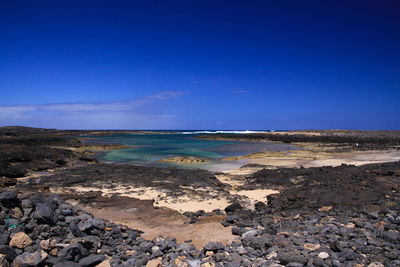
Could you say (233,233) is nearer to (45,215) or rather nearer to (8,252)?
(45,215)

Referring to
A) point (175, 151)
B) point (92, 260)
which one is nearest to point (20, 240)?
point (92, 260)

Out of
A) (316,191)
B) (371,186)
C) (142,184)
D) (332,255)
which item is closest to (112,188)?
(142,184)

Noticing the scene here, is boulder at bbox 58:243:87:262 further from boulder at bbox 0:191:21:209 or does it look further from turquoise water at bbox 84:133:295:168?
turquoise water at bbox 84:133:295:168

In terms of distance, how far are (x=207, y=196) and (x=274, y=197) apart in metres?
3.25

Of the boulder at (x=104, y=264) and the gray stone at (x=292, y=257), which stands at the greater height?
the gray stone at (x=292, y=257)

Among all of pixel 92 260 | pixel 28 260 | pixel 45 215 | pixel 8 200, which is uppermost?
pixel 8 200

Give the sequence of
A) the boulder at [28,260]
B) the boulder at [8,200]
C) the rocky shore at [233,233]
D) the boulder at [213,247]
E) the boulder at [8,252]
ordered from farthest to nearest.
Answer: the boulder at [8,200] → the boulder at [213,247] → the rocky shore at [233,233] → the boulder at [8,252] → the boulder at [28,260]

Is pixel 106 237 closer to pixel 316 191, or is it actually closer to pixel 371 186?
pixel 316 191

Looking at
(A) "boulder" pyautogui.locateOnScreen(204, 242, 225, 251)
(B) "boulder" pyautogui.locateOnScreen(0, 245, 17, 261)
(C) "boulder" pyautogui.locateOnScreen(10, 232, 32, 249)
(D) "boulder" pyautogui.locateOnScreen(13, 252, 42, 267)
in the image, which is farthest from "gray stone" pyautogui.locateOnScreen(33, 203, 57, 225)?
(A) "boulder" pyautogui.locateOnScreen(204, 242, 225, 251)

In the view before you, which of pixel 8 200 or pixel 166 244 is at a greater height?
pixel 8 200

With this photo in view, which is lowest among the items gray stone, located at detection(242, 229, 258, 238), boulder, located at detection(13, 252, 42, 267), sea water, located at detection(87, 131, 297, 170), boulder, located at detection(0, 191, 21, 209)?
sea water, located at detection(87, 131, 297, 170)

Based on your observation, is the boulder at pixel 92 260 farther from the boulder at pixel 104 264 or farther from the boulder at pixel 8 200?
the boulder at pixel 8 200

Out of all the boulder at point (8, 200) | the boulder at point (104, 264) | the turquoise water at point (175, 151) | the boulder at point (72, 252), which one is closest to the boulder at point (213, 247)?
the boulder at point (104, 264)

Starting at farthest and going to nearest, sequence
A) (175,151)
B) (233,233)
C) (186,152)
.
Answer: (175,151) < (186,152) < (233,233)
